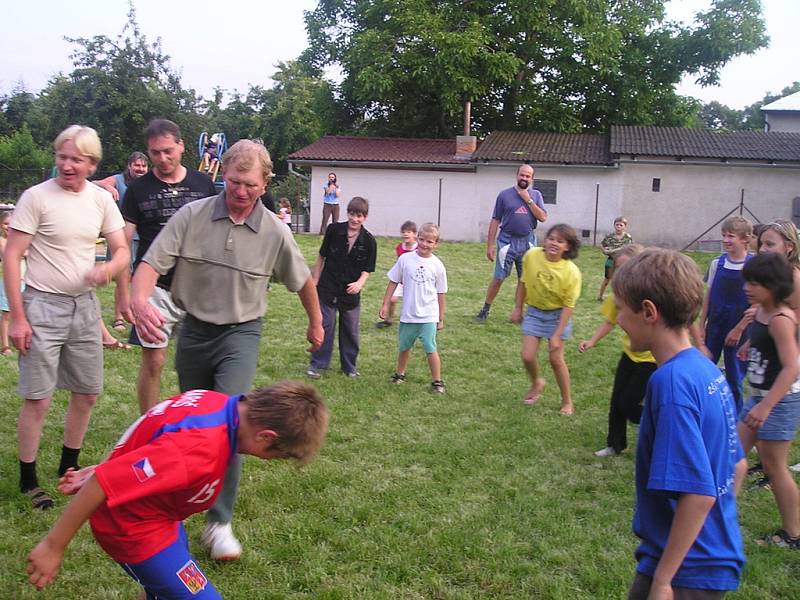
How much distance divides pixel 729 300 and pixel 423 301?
2.66 meters

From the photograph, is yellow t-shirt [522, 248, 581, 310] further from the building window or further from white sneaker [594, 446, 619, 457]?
the building window

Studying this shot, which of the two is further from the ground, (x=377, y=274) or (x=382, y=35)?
(x=382, y=35)

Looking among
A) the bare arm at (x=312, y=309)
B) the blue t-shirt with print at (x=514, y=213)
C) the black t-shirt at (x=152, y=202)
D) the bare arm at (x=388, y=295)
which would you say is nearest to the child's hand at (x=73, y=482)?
the bare arm at (x=312, y=309)

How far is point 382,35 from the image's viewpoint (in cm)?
3016

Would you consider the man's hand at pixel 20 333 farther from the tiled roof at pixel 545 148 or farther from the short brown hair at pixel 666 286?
the tiled roof at pixel 545 148

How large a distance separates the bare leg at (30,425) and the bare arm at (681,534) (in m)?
3.44

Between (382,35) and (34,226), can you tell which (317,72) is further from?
(34,226)

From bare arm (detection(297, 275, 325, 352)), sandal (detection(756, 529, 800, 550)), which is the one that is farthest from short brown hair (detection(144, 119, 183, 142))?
sandal (detection(756, 529, 800, 550))

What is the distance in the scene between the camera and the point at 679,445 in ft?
6.51

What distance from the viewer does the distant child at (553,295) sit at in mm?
6328

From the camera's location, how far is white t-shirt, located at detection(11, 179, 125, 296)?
4039 millimetres

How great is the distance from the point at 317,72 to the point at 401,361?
3276 centimetres

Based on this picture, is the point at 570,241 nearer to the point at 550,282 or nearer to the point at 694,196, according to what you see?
the point at 550,282

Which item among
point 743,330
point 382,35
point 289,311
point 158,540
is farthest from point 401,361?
point 382,35
